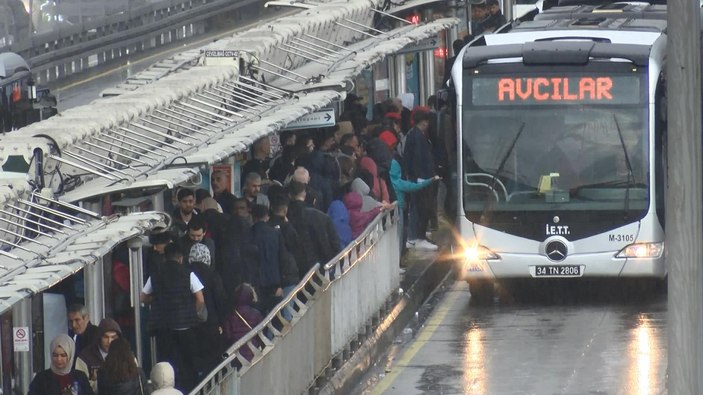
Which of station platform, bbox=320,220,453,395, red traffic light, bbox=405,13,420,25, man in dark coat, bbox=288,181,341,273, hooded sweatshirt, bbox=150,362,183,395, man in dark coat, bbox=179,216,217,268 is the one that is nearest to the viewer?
hooded sweatshirt, bbox=150,362,183,395

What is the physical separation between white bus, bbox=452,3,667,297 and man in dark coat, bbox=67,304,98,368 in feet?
25.2

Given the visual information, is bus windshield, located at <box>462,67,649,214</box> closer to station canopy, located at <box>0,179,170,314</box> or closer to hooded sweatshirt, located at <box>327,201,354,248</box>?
hooded sweatshirt, located at <box>327,201,354,248</box>

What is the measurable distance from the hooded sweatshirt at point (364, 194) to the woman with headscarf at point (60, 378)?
25.3ft

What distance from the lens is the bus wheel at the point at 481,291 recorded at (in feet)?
66.4

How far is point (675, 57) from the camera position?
967 centimetres

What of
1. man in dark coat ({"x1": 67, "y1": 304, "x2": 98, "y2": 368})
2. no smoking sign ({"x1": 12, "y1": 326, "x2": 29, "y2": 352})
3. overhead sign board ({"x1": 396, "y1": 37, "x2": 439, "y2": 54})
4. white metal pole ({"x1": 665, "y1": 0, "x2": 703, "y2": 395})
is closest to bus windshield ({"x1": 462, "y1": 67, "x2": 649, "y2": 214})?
overhead sign board ({"x1": 396, "y1": 37, "x2": 439, "y2": 54})

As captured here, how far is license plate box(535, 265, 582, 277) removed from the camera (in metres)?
19.5

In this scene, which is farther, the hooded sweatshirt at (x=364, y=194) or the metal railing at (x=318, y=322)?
the hooded sweatshirt at (x=364, y=194)

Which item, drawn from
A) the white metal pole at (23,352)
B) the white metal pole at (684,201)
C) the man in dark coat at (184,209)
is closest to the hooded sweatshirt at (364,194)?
the man in dark coat at (184,209)

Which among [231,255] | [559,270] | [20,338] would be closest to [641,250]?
[559,270]

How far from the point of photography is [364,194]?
63.7 ft

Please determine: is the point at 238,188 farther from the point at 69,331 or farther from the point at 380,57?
the point at 69,331

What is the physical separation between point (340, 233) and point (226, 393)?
6564 millimetres

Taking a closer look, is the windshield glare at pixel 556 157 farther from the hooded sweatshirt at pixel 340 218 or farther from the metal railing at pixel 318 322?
the hooded sweatshirt at pixel 340 218
